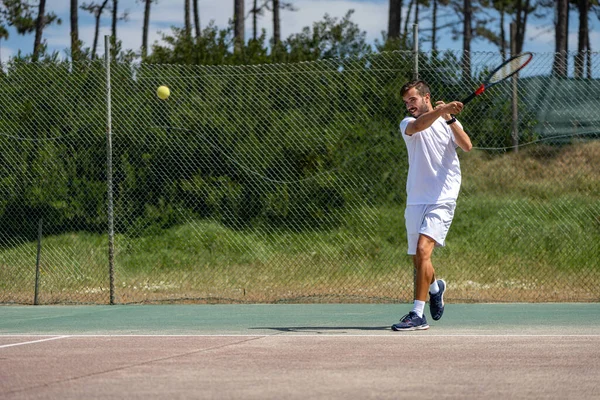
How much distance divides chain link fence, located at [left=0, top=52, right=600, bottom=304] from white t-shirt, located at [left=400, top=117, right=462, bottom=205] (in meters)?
2.95

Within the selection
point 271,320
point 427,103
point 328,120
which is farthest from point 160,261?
point 427,103

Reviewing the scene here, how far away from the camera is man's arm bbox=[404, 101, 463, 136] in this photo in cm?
668

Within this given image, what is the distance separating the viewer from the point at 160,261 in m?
11.9

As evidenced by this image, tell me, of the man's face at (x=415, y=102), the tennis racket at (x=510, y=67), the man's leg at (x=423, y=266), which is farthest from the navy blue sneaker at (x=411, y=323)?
the tennis racket at (x=510, y=67)

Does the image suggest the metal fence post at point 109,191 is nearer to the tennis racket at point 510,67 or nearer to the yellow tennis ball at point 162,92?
the yellow tennis ball at point 162,92

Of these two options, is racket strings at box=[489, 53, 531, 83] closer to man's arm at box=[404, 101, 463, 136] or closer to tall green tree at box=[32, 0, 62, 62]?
man's arm at box=[404, 101, 463, 136]

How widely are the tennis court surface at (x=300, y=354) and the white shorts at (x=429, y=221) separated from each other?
0.71m

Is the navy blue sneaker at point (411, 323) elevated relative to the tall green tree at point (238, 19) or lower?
lower

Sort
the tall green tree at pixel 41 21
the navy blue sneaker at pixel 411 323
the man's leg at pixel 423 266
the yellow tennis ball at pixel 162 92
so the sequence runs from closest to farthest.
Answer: the man's leg at pixel 423 266
the navy blue sneaker at pixel 411 323
the yellow tennis ball at pixel 162 92
the tall green tree at pixel 41 21

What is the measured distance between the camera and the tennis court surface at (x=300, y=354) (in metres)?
4.74

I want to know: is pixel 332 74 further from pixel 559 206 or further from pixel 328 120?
pixel 559 206

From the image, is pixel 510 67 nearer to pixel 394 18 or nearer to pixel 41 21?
pixel 394 18

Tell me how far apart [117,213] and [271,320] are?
11.1ft

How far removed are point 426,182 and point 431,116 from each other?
2.06 ft
